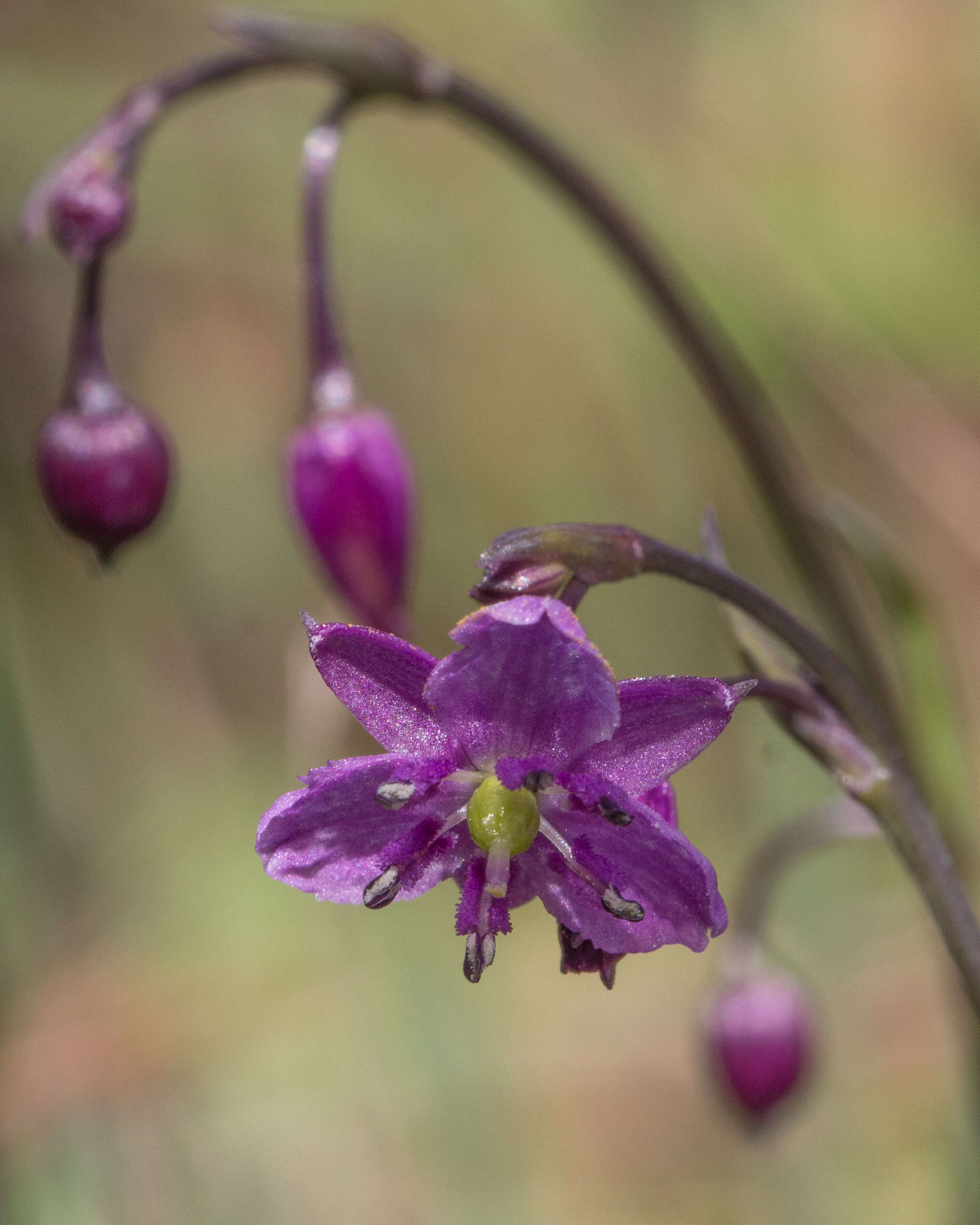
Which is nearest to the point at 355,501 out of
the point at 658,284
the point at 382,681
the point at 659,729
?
the point at 658,284

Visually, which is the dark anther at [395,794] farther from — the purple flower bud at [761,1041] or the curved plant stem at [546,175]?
the purple flower bud at [761,1041]

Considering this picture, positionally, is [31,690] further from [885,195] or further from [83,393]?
[885,195]

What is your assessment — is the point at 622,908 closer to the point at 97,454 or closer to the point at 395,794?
the point at 395,794

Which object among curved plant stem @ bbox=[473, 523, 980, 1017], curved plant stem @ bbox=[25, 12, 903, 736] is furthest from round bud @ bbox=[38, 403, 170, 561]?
curved plant stem @ bbox=[473, 523, 980, 1017]

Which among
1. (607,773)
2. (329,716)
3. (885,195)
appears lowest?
(607,773)

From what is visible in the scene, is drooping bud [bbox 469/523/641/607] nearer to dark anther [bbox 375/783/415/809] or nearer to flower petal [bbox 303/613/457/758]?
flower petal [bbox 303/613/457/758]

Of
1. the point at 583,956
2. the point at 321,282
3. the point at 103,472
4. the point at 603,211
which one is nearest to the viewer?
the point at 583,956

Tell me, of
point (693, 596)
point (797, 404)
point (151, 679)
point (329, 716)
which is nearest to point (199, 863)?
point (151, 679)
